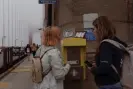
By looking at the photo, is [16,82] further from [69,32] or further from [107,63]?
[107,63]

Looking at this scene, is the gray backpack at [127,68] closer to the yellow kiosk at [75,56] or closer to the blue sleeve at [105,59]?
the blue sleeve at [105,59]

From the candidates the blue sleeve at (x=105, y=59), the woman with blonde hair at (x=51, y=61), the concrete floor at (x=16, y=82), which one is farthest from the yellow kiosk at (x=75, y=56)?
the concrete floor at (x=16, y=82)

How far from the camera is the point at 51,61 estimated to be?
4.40 m

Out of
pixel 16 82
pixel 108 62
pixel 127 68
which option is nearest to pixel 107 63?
pixel 108 62

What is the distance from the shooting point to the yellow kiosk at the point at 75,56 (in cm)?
568

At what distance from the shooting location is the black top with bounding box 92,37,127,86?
3.51 meters

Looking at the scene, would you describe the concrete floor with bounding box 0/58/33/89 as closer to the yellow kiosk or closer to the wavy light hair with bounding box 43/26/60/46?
the yellow kiosk

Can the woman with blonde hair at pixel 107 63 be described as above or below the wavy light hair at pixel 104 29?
below

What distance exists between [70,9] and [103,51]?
16.5ft

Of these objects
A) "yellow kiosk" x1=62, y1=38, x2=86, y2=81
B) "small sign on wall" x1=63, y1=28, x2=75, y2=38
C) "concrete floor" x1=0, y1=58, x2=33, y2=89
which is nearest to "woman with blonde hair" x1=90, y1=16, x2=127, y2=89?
"yellow kiosk" x1=62, y1=38, x2=86, y2=81

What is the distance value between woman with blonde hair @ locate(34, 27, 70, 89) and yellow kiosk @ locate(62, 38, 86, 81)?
1165 millimetres

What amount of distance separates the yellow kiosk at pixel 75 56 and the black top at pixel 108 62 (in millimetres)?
2081

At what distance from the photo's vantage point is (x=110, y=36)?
368 centimetres

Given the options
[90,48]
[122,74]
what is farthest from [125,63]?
[90,48]
